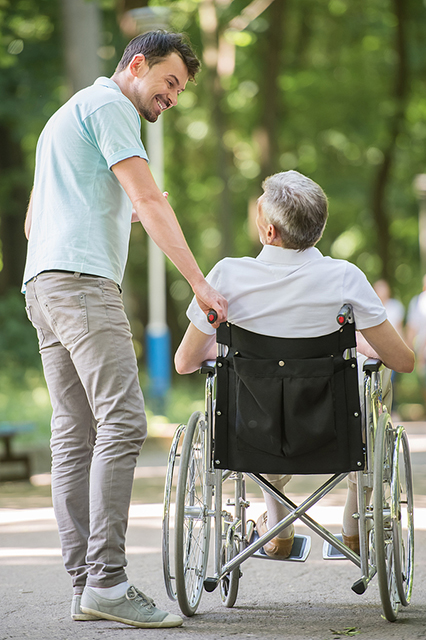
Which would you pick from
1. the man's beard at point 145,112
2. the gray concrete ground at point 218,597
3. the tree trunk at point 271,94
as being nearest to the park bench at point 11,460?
the gray concrete ground at point 218,597

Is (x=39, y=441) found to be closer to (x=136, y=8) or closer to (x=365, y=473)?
(x=136, y=8)

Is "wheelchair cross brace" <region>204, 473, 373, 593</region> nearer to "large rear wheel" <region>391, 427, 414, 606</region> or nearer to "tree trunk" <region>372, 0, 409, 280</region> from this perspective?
"large rear wheel" <region>391, 427, 414, 606</region>

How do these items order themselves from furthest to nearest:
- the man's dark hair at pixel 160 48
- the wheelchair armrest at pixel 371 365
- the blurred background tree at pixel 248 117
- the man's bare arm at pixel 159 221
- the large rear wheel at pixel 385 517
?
1. the blurred background tree at pixel 248 117
2. the man's dark hair at pixel 160 48
3. the wheelchair armrest at pixel 371 365
4. the man's bare arm at pixel 159 221
5. the large rear wheel at pixel 385 517

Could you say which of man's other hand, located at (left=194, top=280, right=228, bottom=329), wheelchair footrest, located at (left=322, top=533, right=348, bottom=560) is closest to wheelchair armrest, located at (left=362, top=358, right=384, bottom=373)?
man's other hand, located at (left=194, top=280, right=228, bottom=329)

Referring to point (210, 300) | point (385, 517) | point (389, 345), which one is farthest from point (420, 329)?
point (210, 300)

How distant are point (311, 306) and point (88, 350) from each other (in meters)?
0.82

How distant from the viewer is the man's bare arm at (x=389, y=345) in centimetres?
371

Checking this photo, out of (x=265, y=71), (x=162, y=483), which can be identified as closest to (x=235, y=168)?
(x=265, y=71)

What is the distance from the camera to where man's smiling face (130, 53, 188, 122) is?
3.80 m

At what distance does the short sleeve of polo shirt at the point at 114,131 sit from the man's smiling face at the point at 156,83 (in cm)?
16

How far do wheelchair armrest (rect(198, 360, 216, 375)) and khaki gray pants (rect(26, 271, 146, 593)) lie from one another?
285 millimetres

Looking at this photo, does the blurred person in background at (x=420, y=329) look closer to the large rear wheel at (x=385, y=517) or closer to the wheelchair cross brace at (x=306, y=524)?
the large rear wheel at (x=385, y=517)

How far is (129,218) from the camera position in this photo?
3889 millimetres

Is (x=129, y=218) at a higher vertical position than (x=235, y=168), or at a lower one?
lower
